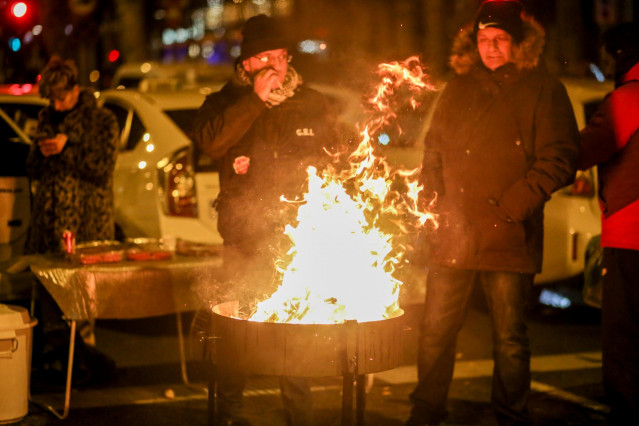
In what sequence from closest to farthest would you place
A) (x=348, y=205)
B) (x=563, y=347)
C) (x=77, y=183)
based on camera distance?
(x=348, y=205), (x=77, y=183), (x=563, y=347)

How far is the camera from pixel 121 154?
28.0ft

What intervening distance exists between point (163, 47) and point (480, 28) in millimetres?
58042

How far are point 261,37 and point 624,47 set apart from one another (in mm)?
1990

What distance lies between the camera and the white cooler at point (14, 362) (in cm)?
552

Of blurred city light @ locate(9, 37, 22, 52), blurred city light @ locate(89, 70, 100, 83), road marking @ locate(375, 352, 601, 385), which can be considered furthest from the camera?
blurred city light @ locate(89, 70, 100, 83)

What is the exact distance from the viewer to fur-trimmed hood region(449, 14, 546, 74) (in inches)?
214

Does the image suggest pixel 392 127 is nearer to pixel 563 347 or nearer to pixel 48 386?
pixel 563 347

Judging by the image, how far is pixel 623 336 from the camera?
5.36 meters

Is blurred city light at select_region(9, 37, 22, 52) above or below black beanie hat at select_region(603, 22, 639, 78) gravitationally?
above

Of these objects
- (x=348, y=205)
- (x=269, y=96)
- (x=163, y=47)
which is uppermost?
(x=163, y=47)

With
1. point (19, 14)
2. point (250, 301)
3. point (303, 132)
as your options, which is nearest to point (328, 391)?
point (250, 301)

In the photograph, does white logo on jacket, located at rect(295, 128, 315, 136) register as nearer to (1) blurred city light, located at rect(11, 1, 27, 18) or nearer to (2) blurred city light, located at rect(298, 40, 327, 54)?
(2) blurred city light, located at rect(298, 40, 327, 54)

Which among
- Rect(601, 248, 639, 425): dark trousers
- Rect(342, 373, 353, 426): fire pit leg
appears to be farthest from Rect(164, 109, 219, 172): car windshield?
Rect(342, 373, 353, 426): fire pit leg

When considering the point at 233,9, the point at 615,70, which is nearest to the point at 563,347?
the point at 615,70
